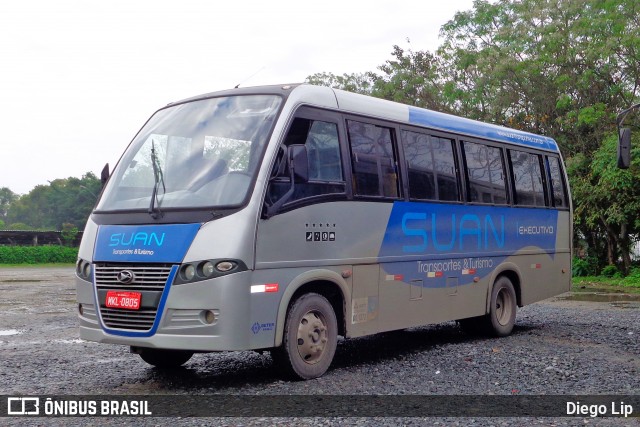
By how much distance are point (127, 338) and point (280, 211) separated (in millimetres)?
1945

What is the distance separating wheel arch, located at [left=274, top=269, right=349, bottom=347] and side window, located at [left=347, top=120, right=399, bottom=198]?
43.6 inches

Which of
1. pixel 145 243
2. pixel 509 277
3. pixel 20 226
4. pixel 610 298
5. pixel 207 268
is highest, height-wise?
pixel 145 243

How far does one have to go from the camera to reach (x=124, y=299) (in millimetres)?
7883

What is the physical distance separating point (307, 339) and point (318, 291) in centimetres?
65

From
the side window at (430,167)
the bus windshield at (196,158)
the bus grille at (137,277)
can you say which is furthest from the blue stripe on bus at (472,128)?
the bus grille at (137,277)

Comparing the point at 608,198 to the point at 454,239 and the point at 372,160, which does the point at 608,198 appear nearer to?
the point at 454,239

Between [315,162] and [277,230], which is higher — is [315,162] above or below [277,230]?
above

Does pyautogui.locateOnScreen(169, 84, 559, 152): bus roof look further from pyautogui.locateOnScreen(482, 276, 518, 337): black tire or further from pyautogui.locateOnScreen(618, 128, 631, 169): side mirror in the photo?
pyautogui.locateOnScreen(482, 276, 518, 337): black tire

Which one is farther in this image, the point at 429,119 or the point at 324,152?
the point at 429,119

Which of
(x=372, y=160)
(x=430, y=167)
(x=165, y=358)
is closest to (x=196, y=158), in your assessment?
(x=372, y=160)

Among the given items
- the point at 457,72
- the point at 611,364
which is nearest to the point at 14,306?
the point at 611,364

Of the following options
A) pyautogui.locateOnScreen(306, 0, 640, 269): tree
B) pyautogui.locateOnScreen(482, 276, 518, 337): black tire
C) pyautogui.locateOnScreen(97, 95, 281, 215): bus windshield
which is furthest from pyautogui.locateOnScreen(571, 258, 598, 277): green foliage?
pyautogui.locateOnScreen(97, 95, 281, 215): bus windshield

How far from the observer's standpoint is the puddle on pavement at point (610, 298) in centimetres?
1905

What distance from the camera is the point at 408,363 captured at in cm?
975
